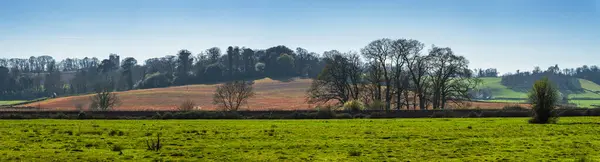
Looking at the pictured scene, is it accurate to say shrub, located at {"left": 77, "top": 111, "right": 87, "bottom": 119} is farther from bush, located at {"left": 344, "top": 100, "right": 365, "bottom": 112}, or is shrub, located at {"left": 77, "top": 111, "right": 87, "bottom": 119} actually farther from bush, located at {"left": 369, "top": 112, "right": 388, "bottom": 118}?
bush, located at {"left": 369, "top": 112, "right": 388, "bottom": 118}

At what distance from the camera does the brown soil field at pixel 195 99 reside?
418ft

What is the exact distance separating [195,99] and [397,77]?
71.3 meters

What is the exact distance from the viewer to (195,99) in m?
144

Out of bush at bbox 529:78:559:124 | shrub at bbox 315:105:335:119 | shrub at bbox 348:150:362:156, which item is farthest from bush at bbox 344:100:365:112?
shrub at bbox 348:150:362:156

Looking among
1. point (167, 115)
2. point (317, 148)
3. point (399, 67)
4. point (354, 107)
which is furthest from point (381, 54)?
point (317, 148)

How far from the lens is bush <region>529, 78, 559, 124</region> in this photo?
156ft

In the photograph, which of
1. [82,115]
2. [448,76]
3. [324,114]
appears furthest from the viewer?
[448,76]

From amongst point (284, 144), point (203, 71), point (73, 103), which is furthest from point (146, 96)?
point (284, 144)

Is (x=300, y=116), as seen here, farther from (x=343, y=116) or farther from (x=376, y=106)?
(x=376, y=106)

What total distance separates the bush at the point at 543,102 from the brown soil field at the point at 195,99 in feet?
238

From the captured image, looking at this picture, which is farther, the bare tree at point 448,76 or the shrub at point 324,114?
the bare tree at point 448,76

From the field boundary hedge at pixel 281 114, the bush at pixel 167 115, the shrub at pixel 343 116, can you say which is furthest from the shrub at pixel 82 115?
the shrub at pixel 343 116

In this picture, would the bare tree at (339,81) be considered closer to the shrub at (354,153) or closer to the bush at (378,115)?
the bush at (378,115)

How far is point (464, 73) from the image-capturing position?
84.3m
